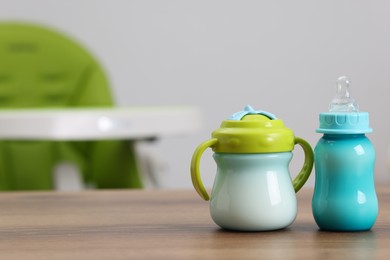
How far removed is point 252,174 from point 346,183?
78 mm

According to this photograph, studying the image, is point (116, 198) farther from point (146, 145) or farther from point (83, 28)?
point (83, 28)

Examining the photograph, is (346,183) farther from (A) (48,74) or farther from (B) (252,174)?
(A) (48,74)

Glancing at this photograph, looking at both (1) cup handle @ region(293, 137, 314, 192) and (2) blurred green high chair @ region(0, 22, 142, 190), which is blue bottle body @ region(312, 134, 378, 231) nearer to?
(1) cup handle @ region(293, 137, 314, 192)

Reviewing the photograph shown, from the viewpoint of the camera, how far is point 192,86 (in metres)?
2.79

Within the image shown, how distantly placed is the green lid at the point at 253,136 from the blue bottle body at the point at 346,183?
37 millimetres

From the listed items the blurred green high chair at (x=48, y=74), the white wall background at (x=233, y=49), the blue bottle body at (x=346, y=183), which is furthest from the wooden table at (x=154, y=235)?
the white wall background at (x=233, y=49)

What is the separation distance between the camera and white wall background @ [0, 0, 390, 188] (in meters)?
2.76

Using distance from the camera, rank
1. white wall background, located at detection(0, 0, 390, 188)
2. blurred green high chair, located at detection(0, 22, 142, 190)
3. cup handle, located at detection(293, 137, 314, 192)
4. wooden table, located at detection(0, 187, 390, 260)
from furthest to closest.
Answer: white wall background, located at detection(0, 0, 390, 188) < blurred green high chair, located at detection(0, 22, 142, 190) < cup handle, located at detection(293, 137, 314, 192) < wooden table, located at detection(0, 187, 390, 260)

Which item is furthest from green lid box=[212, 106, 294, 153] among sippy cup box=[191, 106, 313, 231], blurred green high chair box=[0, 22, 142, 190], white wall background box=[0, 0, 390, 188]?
white wall background box=[0, 0, 390, 188]

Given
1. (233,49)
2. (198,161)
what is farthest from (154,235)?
(233,49)

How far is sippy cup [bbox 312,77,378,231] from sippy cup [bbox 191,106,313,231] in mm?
29

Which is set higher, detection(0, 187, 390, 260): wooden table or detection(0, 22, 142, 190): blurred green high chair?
detection(0, 22, 142, 190): blurred green high chair

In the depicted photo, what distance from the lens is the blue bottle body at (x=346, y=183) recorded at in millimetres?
689

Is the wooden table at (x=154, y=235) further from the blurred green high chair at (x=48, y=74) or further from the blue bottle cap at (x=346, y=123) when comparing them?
the blurred green high chair at (x=48, y=74)
